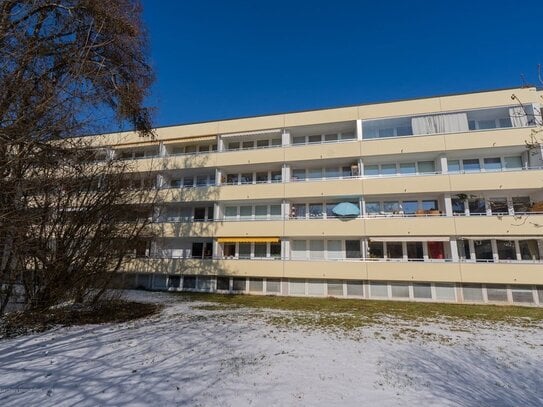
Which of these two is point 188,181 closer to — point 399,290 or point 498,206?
point 399,290

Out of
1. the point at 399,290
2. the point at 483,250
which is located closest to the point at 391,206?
the point at 399,290

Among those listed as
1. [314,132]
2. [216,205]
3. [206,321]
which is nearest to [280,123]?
[314,132]

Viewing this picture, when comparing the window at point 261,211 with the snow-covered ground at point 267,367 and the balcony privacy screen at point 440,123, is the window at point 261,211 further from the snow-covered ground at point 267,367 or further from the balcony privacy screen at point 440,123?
the snow-covered ground at point 267,367

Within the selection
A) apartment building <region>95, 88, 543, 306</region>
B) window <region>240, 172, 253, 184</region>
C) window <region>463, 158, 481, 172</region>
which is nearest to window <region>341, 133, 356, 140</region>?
apartment building <region>95, 88, 543, 306</region>

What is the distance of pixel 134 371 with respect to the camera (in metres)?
6.88

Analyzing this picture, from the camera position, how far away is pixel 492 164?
2223cm

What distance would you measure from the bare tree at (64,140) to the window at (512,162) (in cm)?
2485

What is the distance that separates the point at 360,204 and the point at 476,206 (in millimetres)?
8473

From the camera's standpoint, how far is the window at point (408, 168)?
23.8 metres

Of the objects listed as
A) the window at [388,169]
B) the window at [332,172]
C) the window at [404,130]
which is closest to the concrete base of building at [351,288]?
the window at [388,169]

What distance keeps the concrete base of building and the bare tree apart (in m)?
3.77

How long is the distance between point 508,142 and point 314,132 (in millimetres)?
14363

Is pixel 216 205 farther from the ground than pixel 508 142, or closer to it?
closer to it

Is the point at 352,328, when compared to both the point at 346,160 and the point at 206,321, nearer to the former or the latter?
the point at 206,321
